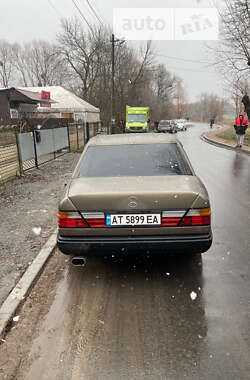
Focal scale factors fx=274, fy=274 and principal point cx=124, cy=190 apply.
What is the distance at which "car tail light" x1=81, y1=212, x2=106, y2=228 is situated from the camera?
2844 millimetres

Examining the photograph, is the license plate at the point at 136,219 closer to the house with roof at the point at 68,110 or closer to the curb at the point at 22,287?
the curb at the point at 22,287

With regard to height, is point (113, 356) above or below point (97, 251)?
below

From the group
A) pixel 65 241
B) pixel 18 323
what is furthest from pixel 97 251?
pixel 18 323

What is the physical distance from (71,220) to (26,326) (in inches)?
41.5

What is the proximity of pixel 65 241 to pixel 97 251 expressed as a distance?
364mm

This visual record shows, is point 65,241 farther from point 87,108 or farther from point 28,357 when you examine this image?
point 87,108

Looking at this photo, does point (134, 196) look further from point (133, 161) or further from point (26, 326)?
point (26, 326)

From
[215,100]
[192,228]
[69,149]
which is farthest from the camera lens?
[215,100]

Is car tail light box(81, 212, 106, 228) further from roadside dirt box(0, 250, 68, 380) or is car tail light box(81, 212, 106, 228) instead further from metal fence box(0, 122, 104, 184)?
metal fence box(0, 122, 104, 184)

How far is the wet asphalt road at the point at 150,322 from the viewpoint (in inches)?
81.0

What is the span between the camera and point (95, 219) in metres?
2.85

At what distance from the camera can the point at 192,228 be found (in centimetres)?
284

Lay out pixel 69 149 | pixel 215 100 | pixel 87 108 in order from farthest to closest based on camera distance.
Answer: pixel 215 100 < pixel 87 108 < pixel 69 149

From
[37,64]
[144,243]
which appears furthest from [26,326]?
[37,64]
